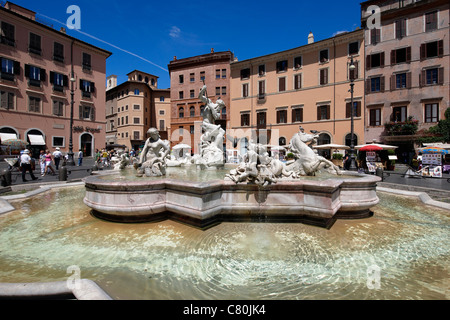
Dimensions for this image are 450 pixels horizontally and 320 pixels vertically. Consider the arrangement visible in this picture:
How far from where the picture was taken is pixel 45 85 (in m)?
27.9

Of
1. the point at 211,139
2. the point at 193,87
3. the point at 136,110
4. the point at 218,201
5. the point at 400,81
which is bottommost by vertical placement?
the point at 218,201

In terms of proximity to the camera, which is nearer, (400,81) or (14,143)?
(14,143)

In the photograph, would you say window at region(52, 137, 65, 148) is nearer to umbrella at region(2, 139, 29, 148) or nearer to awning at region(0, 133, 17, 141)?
awning at region(0, 133, 17, 141)

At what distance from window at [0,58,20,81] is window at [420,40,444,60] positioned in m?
45.7

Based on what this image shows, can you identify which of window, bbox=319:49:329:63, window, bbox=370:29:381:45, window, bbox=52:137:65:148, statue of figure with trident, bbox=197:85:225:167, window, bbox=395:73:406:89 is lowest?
statue of figure with trident, bbox=197:85:225:167

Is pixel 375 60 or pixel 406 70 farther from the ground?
pixel 375 60

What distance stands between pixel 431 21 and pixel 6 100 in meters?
47.6

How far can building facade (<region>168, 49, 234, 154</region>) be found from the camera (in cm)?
3894

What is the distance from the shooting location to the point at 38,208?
579 centimetres

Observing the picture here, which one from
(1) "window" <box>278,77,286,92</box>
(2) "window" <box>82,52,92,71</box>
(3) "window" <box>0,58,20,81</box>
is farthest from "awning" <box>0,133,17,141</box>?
(1) "window" <box>278,77,286,92</box>

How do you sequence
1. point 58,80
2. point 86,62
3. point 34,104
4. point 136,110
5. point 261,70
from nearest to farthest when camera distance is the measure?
point 34,104
point 58,80
point 86,62
point 261,70
point 136,110

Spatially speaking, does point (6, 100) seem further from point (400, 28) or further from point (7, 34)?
point (400, 28)

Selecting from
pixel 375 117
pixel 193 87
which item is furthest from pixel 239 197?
pixel 193 87
